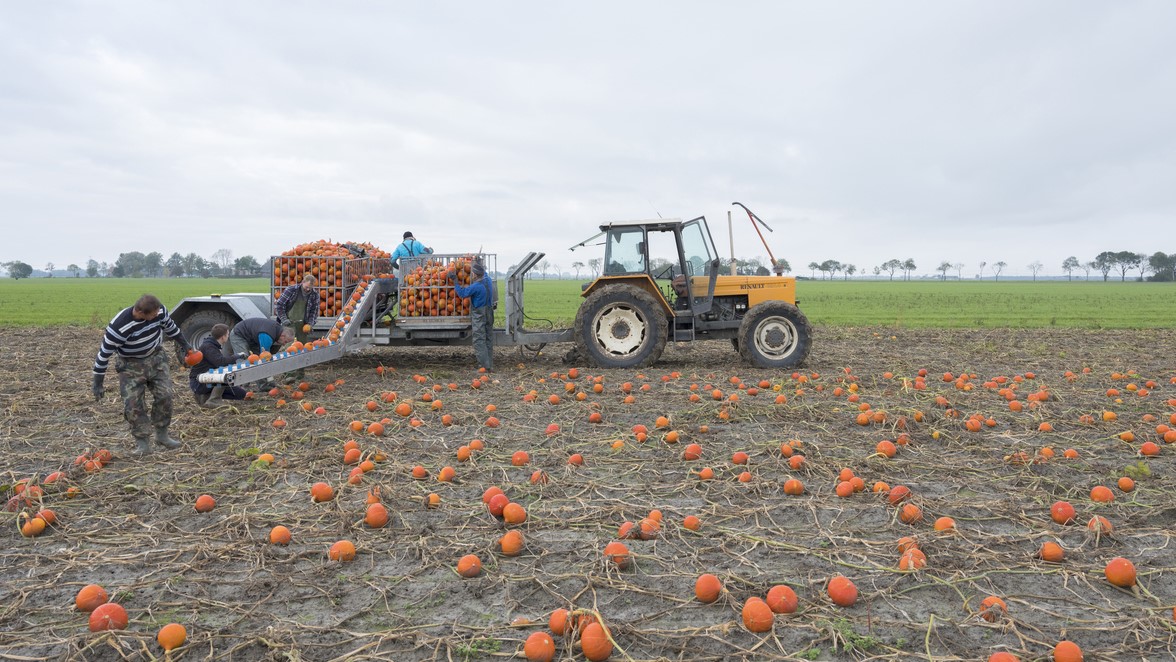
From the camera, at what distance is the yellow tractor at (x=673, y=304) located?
35.9 ft

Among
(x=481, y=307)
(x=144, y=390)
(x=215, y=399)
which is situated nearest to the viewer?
(x=144, y=390)

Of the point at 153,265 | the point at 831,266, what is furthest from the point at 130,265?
the point at 831,266

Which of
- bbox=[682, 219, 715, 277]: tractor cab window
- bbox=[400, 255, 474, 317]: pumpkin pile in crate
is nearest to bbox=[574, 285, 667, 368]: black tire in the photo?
bbox=[682, 219, 715, 277]: tractor cab window

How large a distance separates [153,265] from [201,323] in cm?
14003

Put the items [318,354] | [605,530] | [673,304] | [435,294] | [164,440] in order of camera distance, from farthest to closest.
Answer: [673,304] < [435,294] < [318,354] < [164,440] < [605,530]

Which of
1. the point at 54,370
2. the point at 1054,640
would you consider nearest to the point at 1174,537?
the point at 1054,640

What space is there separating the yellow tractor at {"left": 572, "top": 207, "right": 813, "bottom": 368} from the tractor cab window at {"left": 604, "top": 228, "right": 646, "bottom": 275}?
15 millimetres

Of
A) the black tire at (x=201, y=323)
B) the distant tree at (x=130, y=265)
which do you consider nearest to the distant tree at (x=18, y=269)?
the distant tree at (x=130, y=265)

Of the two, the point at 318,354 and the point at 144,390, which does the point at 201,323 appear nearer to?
the point at 318,354

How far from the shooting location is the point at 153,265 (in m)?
132

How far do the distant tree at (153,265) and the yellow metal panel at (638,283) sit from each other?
143 m

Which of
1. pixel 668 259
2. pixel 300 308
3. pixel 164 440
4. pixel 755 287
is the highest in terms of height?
pixel 668 259

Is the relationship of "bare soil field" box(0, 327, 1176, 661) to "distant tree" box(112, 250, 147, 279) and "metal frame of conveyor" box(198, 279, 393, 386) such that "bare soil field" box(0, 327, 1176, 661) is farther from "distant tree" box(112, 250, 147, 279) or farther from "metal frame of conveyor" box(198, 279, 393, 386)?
"distant tree" box(112, 250, 147, 279)

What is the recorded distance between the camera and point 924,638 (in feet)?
10.0
